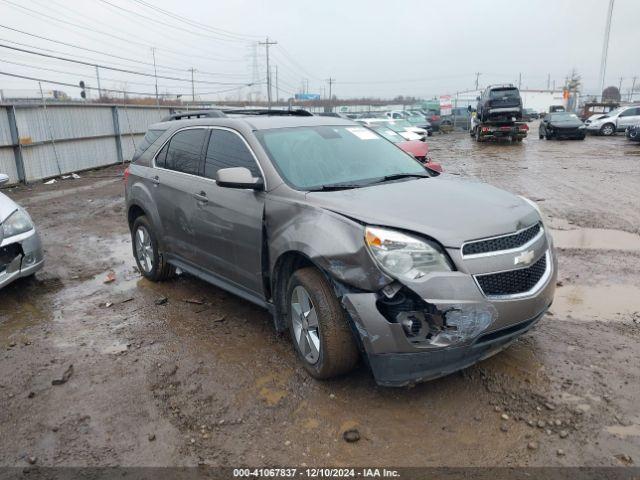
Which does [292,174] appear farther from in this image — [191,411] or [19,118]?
[19,118]

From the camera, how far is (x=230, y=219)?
417 cm

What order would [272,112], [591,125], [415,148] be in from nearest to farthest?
[272,112] < [415,148] < [591,125]

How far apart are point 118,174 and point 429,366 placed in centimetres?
1545

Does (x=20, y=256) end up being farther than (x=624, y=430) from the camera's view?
Yes

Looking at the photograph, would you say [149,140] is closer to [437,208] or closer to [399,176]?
[399,176]

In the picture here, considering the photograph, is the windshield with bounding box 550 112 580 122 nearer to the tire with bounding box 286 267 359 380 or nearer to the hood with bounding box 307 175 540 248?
the hood with bounding box 307 175 540 248

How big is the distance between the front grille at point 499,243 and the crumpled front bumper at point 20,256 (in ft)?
15.0

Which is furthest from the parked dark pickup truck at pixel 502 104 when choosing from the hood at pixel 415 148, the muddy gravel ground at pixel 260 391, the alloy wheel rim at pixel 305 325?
the alloy wheel rim at pixel 305 325

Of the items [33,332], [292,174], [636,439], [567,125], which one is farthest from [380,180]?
[567,125]

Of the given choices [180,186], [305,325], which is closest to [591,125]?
[180,186]

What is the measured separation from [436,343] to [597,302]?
2719 millimetres

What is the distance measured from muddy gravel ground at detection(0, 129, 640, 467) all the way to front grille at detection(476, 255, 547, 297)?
699 mm

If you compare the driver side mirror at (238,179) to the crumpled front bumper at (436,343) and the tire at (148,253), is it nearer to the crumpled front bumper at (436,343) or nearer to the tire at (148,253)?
the crumpled front bumper at (436,343)

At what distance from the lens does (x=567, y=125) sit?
90.0ft
